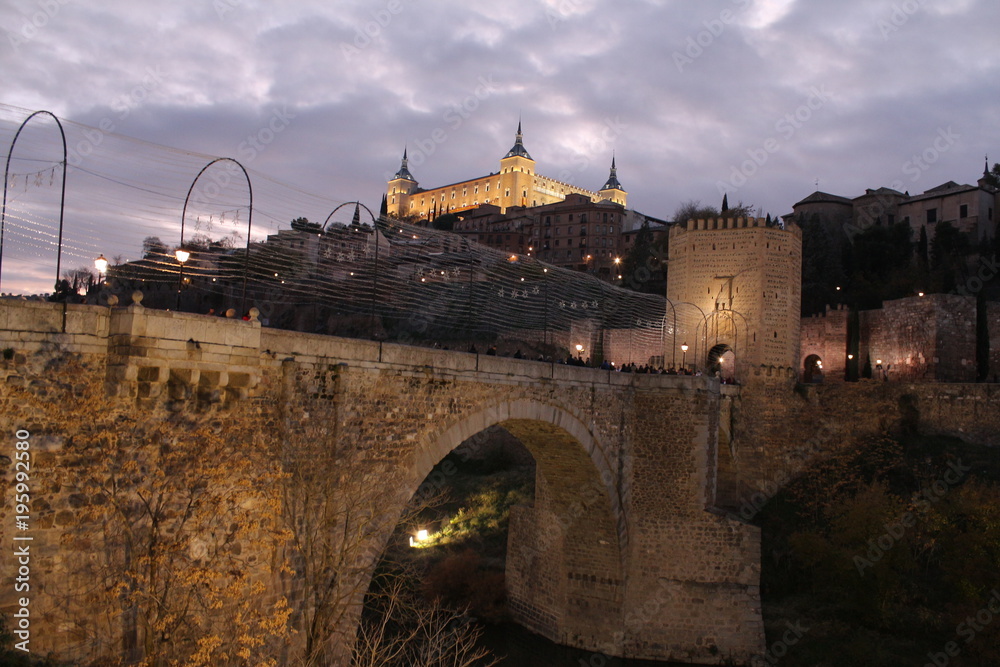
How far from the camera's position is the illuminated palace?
11444cm

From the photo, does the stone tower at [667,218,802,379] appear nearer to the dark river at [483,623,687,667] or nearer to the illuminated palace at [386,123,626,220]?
the dark river at [483,623,687,667]

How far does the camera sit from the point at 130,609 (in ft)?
26.8

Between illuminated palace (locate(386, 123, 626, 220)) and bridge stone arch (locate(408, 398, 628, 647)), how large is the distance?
9210cm

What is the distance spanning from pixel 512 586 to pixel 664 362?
1794 centimetres

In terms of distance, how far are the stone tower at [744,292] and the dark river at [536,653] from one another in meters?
17.5

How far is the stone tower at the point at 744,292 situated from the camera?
1351 inches

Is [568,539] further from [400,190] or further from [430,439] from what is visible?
[400,190]

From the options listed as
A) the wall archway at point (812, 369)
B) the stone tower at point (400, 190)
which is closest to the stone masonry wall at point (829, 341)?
the wall archway at point (812, 369)

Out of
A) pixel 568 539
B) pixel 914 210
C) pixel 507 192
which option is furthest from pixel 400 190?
pixel 568 539

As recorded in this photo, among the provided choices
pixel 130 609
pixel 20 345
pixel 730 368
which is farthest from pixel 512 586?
A: pixel 730 368

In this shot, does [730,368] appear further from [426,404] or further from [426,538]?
[426,404]

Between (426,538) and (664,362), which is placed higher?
(664,362)

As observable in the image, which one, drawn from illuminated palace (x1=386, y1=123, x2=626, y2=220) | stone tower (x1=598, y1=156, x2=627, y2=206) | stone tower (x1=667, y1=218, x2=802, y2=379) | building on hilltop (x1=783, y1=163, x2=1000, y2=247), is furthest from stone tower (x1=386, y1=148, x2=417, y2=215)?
stone tower (x1=667, y1=218, x2=802, y2=379)

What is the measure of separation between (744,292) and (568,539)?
18.7 m
